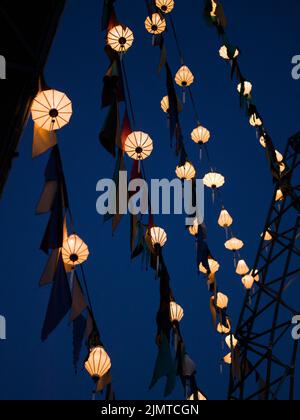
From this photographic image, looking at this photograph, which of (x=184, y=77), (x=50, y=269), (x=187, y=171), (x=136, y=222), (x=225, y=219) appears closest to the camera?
(x=50, y=269)

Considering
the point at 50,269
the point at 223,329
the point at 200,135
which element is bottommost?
the point at 50,269

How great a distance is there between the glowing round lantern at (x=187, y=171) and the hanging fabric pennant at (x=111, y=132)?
260 cm

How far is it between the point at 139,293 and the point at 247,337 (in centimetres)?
2730

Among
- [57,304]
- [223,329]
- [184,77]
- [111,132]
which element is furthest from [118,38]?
[223,329]

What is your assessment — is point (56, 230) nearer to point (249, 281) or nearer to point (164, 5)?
point (249, 281)

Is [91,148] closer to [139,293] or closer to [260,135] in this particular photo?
[139,293]

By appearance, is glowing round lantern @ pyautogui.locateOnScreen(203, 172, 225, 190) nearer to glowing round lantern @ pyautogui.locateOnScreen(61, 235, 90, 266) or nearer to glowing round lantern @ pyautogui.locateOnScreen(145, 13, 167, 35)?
glowing round lantern @ pyautogui.locateOnScreen(145, 13, 167, 35)

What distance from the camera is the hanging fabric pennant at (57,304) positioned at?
3.38 m

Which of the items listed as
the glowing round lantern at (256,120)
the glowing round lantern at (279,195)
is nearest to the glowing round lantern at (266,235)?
the glowing round lantern at (279,195)

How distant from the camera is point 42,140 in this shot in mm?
3914

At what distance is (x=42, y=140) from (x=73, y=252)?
1245 mm

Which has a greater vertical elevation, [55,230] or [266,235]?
[266,235]

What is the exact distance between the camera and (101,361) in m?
4.96

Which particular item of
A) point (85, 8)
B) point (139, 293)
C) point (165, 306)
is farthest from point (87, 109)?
point (165, 306)
